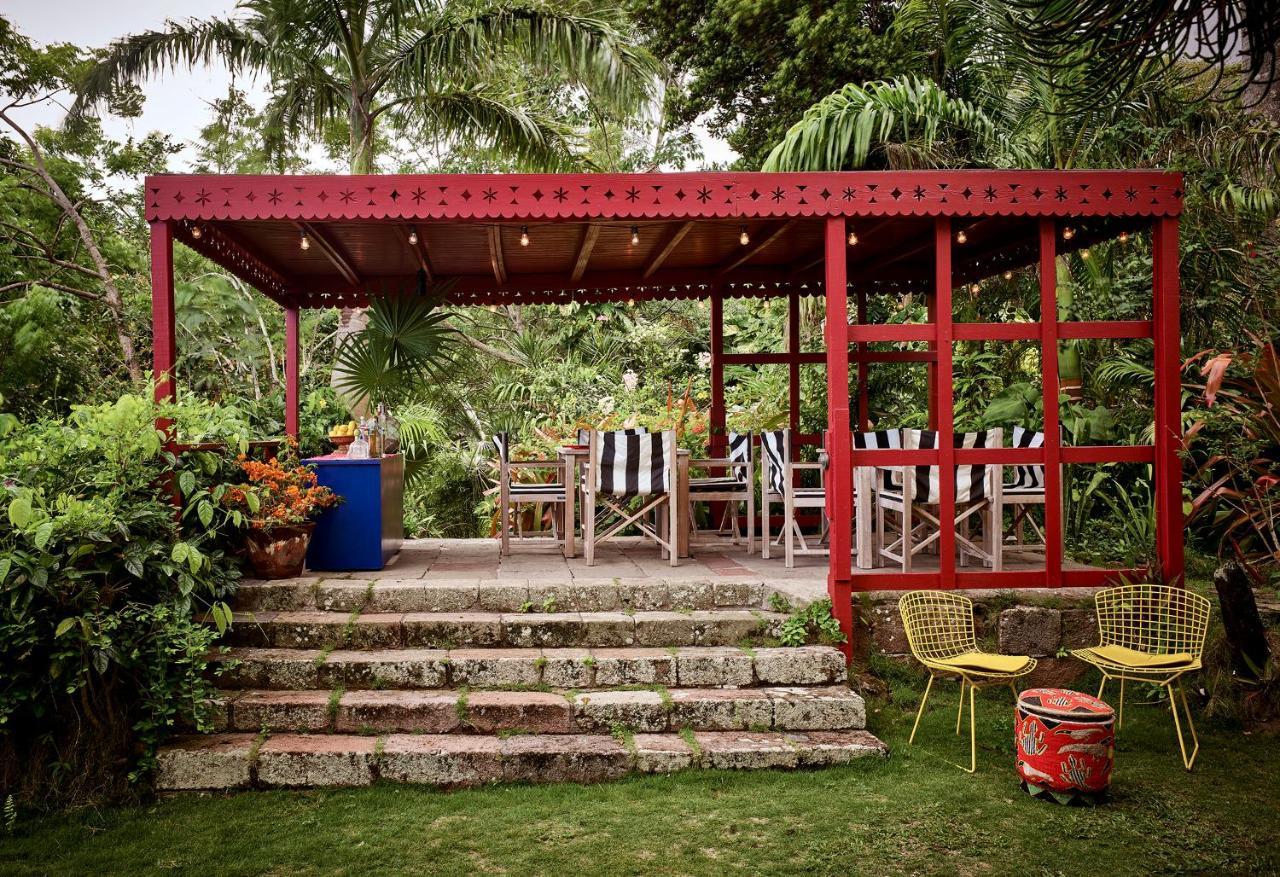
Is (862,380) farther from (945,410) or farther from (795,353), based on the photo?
(945,410)

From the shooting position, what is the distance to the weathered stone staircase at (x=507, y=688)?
12.8 feet

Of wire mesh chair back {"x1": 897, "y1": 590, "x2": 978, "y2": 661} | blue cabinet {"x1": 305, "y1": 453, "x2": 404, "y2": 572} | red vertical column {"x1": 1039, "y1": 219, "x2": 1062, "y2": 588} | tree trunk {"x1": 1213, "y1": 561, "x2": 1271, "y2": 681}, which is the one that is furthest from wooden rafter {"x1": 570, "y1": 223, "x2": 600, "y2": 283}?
tree trunk {"x1": 1213, "y1": 561, "x2": 1271, "y2": 681}

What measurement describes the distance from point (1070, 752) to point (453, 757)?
8.55 feet

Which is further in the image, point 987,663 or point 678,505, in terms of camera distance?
point 678,505

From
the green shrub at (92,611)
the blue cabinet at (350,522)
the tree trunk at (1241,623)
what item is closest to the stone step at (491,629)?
the green shrub at (92,611)

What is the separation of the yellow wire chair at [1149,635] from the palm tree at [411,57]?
7.16 m

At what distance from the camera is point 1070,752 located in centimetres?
364

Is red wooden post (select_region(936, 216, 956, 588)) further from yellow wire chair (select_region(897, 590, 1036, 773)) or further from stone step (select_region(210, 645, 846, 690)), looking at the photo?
stone step (select_region(210, 645, 846, 690))

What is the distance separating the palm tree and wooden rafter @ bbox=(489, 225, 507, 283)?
106 inches

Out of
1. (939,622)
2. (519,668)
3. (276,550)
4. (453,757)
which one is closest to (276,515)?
(276,550)

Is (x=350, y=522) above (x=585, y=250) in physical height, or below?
below

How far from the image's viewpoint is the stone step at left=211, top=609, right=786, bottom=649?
15.4 ft

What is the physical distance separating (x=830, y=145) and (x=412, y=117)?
489cm

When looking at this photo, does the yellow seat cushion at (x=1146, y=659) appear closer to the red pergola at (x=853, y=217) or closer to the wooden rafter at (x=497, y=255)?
the red pergola at (x=853, y=217)
